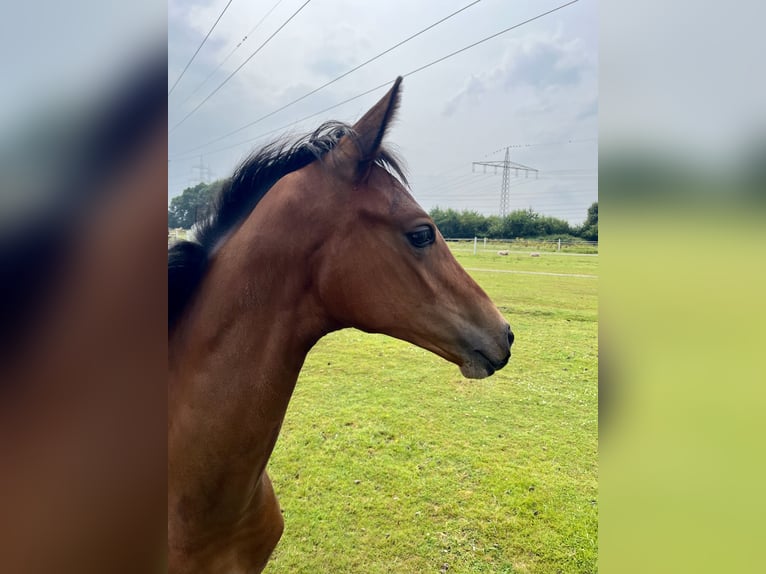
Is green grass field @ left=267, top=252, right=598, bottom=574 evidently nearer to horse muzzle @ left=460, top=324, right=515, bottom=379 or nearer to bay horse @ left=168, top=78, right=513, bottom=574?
horse muzzle @ left=460, top=324, right=515, bottom=379

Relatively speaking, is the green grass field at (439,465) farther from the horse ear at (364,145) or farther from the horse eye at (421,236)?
the horse ear at (364,145)

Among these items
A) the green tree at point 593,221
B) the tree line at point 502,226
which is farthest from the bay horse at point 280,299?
the tree line at point 502,226

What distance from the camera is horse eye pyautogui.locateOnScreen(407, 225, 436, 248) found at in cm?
106

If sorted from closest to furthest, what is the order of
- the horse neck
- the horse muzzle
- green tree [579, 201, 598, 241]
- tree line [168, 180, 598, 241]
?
green tree [579, 201, 598, 241]
the horse neck
the horse muzzle
tree line [168, 180, 598, 241]

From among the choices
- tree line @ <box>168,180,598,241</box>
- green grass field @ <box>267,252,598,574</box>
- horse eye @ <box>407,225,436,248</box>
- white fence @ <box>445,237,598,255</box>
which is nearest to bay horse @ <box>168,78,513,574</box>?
horse eye @ <box>407,225,436,248</box>

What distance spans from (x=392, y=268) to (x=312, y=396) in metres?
3.16

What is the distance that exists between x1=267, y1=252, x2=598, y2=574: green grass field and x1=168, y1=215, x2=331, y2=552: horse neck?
1447mm

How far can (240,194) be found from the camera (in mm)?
1167

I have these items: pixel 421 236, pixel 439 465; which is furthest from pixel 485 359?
pixel 439 465

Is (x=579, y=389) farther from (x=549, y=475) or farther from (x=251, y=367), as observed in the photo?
(x=251, y=367)

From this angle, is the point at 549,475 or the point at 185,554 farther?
the point at 549,475
